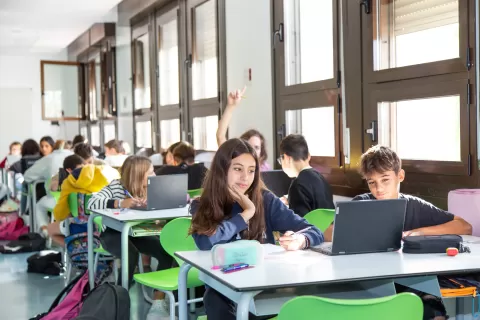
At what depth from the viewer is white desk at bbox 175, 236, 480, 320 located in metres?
2.09

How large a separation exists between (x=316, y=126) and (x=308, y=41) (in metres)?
0.65

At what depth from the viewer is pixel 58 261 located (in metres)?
5.98

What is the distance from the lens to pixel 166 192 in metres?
4.34

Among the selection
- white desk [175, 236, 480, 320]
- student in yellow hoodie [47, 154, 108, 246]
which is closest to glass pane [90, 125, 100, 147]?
student in yellow hoodie [47, 154, 108, 246]

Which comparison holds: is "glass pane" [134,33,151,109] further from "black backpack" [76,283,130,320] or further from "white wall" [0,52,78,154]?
"black backpack" [76,283,130,320]

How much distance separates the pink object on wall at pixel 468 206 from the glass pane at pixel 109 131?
806 centimetres

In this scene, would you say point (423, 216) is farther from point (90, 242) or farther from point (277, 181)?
point (90, 242)

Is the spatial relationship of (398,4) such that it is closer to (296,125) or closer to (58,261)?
(296,125)

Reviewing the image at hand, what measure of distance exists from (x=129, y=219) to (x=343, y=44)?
1821mm

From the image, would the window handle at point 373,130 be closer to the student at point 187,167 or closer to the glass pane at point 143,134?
the student at point 187,167

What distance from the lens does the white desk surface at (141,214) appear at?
402 centimetres

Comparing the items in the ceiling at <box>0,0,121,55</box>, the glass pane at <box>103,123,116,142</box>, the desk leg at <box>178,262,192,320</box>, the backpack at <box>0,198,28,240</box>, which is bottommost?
the backpack at <box>0,198,28,240</box>

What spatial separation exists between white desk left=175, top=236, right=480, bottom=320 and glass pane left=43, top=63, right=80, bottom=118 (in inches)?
413

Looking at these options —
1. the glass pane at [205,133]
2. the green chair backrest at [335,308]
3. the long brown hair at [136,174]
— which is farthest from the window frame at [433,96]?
the glass pane at [205,133]
